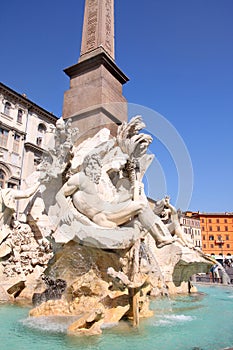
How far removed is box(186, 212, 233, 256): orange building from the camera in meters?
51.7

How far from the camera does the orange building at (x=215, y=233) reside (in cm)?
5173

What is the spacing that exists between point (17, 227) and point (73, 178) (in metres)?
2.94

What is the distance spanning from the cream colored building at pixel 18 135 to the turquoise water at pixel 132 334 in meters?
18.6

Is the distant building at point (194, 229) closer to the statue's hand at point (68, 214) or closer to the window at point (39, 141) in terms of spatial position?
the window at point (39, 141)

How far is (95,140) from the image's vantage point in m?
6.86

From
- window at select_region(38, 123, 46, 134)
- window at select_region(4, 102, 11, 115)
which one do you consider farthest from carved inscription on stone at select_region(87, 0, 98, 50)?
window at select_region(38, 123, 46, 134)

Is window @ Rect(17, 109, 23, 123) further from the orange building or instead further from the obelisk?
the orange building

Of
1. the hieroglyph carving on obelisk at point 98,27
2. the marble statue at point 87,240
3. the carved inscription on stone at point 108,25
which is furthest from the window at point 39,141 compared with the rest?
the marble statue at point 87,240

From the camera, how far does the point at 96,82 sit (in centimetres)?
780

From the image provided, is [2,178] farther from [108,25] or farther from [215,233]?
[215,233]

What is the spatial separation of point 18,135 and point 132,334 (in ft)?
73.9

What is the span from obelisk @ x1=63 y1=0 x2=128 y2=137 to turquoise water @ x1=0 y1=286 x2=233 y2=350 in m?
4.61

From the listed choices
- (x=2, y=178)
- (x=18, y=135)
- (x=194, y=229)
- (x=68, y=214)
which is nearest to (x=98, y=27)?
(x=68, y=214)

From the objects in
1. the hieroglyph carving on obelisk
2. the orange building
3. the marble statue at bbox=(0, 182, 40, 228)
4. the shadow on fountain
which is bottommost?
the shadow on fountain
